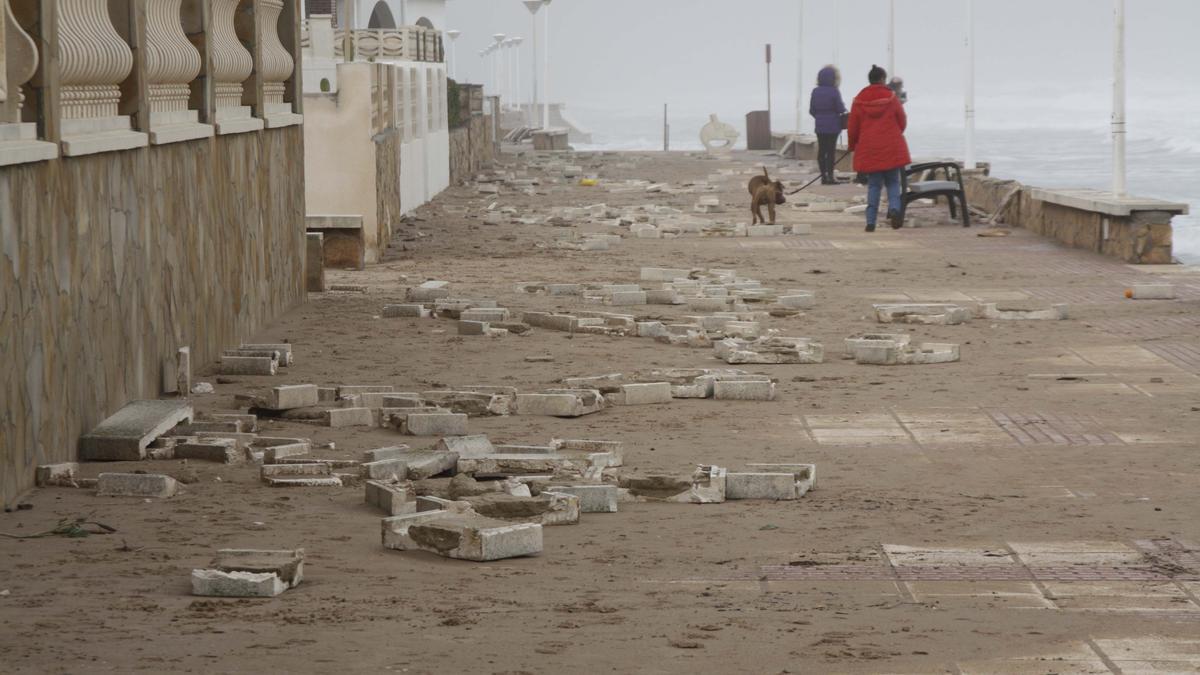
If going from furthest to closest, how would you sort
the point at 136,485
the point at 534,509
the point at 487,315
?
the point at 487,315
the point at 136,485
the point at 534,509

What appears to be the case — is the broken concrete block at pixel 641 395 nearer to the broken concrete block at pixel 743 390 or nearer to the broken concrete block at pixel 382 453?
the broken concrete block at pixel 743 390

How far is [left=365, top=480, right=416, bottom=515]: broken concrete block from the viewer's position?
6566mm

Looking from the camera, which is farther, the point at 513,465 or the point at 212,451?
the point at 212,451

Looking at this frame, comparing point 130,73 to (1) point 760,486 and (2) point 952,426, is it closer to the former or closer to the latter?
(1) point 760,486

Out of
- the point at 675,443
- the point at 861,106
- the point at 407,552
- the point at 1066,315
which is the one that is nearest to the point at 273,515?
the point at 407,552

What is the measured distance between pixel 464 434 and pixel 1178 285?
850cm

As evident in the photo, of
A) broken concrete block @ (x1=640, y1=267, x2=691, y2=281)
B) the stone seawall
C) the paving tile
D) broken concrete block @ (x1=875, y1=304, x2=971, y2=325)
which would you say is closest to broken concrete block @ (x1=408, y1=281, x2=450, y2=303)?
broken concrete block @ (x1=640, y1=267, x2=691, y2=281)

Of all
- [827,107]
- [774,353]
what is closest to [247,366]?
[774,353]

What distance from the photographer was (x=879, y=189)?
71.9 ft

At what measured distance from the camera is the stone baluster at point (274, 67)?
13195 mm

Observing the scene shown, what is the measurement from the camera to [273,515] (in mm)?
6586

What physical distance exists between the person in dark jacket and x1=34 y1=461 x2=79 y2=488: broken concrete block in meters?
23.4

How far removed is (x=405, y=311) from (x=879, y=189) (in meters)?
10.2

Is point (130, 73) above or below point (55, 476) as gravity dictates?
above
